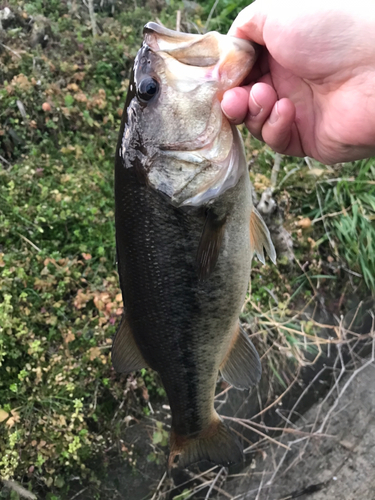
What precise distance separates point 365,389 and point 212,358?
89.9 inches

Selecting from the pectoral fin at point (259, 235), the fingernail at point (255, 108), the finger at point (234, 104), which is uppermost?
the finger at point (234, 104)

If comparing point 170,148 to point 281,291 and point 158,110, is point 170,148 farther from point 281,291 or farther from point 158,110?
point 281,291

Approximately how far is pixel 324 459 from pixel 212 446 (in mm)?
1580

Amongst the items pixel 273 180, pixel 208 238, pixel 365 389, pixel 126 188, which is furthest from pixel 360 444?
pixel 126 188

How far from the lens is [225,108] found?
1456mm

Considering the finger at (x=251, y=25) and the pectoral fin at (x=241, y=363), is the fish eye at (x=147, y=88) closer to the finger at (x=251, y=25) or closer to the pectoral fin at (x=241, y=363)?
the finger at (x=251, y=25)

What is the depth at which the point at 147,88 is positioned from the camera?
150 centimetres

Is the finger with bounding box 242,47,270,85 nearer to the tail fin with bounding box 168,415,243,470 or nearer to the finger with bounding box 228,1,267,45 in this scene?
the finger with bounding box 228,1,267,45

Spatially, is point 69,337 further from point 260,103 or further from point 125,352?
point 260,103

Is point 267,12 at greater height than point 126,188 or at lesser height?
greater

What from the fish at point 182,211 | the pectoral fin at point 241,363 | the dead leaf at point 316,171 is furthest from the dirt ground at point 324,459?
the dead leaf at point 316,171

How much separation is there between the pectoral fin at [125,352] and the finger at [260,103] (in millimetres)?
1052

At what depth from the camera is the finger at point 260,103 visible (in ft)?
5.14

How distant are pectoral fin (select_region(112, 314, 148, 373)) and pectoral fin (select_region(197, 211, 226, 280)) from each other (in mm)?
488
